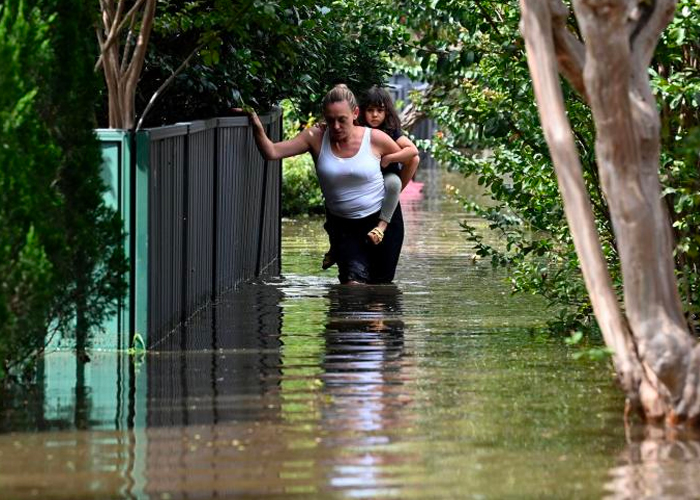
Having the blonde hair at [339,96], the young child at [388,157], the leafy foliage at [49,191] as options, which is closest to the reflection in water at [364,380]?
the young child at [388,157]

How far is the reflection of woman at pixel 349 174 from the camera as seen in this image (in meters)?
13.6

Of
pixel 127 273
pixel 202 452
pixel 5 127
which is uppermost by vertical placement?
pixel 5 127

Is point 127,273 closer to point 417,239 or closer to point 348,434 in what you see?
point 348,434

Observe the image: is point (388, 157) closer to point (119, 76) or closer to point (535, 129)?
point (535, 129)

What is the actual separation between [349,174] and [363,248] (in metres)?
0.73

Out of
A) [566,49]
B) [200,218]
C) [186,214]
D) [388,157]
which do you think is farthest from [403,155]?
[566,49]

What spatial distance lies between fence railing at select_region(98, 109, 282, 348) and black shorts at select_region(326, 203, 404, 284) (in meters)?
0.82

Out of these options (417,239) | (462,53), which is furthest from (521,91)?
(417,239)

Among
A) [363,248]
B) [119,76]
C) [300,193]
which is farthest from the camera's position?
[300,193]

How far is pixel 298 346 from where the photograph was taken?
1061 cm

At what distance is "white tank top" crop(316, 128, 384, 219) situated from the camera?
13.7 metres

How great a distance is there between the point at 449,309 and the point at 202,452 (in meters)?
5.59

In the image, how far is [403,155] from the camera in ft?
45.6

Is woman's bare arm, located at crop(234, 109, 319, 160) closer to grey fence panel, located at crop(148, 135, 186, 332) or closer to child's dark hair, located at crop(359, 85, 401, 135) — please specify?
child's dark hair, located at crop(359, 85, 401, 135)
